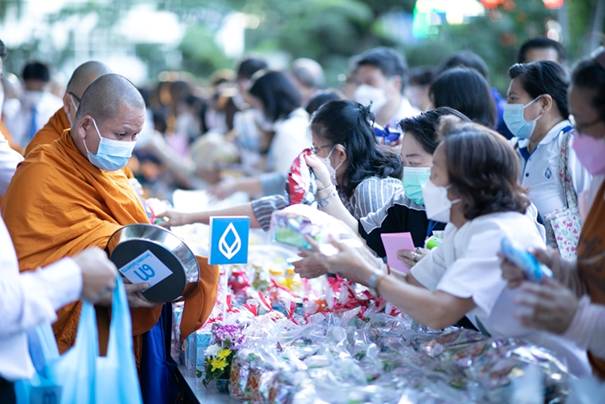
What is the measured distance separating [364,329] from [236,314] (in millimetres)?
689

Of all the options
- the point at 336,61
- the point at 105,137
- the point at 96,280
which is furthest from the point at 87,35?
the point at 96,280

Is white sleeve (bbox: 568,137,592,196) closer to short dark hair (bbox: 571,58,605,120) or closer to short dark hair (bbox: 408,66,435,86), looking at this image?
short dark hair (bbox: 571,58,605,120)

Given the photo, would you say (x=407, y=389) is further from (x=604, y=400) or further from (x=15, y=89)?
(x=15, y=89)

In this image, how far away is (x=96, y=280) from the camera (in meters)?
2.71

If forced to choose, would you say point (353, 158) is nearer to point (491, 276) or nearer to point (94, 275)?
point (491, 276)

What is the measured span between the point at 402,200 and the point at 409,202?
0.12 feet

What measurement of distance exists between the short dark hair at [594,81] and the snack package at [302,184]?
1337mm

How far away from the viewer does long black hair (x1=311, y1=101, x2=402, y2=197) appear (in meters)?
3.91

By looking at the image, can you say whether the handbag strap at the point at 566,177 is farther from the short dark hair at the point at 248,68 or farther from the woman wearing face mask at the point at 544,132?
the short dark hair at the point at 248,68

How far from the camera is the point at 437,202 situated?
282cm

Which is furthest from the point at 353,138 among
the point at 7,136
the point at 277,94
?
the point at 7,136

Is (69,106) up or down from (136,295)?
up

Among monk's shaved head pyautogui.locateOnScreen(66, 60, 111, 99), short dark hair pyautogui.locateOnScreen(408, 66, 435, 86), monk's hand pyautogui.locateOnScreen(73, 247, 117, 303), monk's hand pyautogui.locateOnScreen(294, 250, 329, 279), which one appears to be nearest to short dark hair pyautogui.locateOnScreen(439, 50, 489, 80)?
short dark hair pyautogui.locateOnScreen(408, 66, 435, 86)

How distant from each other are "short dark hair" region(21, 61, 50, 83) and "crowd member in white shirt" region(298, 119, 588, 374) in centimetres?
669
